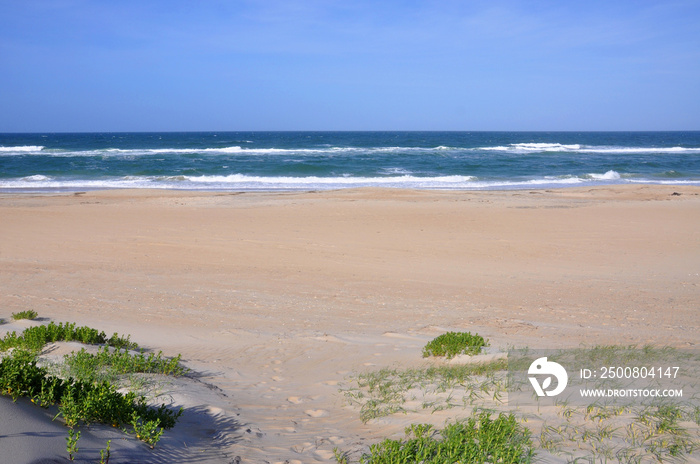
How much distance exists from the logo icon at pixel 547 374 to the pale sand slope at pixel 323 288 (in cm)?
99

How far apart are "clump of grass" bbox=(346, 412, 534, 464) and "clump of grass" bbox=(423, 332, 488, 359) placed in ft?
5.49

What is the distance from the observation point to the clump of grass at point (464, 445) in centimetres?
296

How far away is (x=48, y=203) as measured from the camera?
1812cm

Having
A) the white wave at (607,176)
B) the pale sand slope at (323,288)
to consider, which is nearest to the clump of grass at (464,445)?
the pale sand slope at (323,288)

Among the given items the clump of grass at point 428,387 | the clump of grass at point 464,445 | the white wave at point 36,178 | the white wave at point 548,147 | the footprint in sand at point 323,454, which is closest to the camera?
the clump of grass at point 464,445

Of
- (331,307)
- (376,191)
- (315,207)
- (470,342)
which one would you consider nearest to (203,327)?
(331,307)

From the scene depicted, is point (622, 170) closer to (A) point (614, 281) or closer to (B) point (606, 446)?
(A) point (614, 281)

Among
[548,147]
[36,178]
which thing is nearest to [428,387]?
[36,178]

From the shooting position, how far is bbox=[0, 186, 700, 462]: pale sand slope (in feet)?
15.3

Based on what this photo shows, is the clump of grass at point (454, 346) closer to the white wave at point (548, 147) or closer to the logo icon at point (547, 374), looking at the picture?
the logo icon at point (547, 374)

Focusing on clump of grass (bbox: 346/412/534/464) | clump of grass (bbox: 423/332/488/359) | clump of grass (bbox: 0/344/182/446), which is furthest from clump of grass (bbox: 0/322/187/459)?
clump of grass (bbox: 423/332/488/359)

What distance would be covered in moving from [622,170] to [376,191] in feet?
72.2

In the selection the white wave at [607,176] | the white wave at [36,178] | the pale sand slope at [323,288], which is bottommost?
the pale sand slope at [323,288]

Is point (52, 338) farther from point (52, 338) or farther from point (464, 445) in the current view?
point (464, 445)
